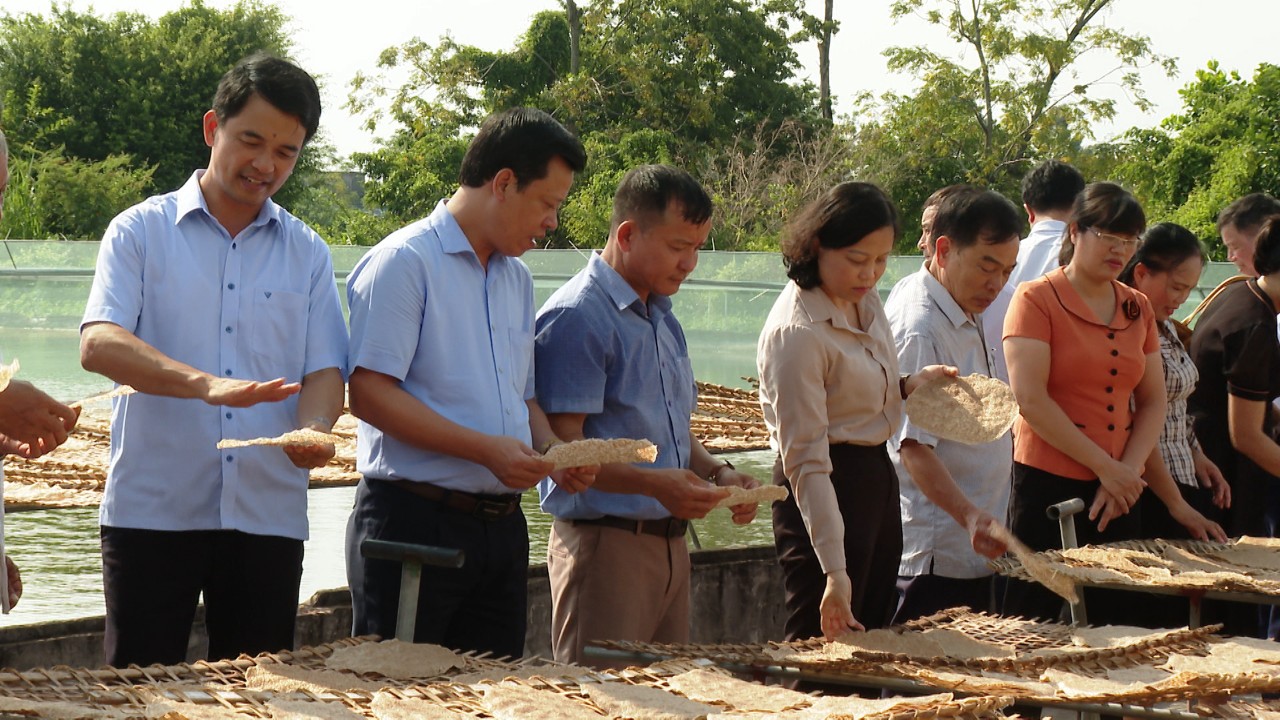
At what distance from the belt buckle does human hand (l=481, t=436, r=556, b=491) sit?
14 centimetres

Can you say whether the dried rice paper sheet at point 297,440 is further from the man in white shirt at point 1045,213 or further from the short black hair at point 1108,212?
the man in white shirt at point 1045,213

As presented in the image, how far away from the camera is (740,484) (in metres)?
2.70

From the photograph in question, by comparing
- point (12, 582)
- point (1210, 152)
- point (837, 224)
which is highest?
point (1210, 152)

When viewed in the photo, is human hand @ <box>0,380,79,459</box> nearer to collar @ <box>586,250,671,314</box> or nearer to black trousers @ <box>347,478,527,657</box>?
black trousers @ <box>347,478,527,657</box>

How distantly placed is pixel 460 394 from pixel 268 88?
1.93 ft

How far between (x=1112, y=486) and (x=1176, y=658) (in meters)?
0.84

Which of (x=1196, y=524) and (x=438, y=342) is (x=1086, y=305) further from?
(x=438, y=342)

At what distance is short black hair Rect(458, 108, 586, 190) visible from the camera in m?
2.47

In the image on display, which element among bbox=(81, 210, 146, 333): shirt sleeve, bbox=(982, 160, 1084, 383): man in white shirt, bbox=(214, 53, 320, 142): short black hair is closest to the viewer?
bbox=(81, 210, 146, 333): shirt sleeve

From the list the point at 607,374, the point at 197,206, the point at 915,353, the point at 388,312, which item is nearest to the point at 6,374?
the point at 197,206

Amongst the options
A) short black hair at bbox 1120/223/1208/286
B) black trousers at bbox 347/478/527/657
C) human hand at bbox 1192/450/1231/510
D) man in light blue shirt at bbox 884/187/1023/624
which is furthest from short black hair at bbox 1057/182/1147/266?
black trousers at bbox 347/478/527/657

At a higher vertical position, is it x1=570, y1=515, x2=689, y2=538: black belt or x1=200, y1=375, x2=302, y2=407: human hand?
x1=200, y1=375, x2=302, y2=407: human hand

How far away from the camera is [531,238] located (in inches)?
99.7

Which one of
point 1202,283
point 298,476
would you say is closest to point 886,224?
point 298,476
